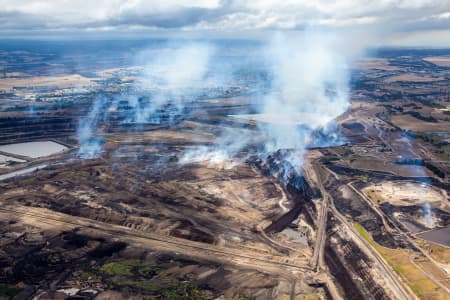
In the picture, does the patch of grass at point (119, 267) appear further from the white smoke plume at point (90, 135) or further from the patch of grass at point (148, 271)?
the white smoke plume at point (90, 135)

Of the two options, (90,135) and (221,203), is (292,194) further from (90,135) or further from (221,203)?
(90,135)

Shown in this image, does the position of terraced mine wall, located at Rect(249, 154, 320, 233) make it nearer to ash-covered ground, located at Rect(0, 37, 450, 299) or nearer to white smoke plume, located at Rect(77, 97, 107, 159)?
ash-covered ground, located at Rect(0, 37, 450, 299)

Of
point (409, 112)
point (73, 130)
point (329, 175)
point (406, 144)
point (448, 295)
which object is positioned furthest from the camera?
point (409, 112)

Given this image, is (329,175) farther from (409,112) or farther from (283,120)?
(409,112)

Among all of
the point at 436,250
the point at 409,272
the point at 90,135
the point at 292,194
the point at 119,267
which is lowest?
the point at 409,272

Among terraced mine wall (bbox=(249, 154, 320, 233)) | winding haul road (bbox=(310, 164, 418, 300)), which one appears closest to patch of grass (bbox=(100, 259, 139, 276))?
terraced mine wall (bbox=(249, 154, 320, 233))

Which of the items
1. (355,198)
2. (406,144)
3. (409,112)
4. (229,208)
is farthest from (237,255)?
(409,112)

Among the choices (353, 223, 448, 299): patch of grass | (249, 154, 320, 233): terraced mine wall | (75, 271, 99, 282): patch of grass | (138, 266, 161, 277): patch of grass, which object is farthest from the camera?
(249, 154, 320, 233): terraced mine wall

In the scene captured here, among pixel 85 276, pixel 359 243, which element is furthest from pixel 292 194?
pixel 85 276
